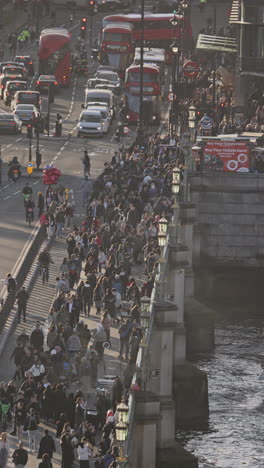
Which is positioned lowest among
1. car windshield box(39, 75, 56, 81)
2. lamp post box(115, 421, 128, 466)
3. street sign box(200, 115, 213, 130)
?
lamp post box(115, 421, 128, 466)

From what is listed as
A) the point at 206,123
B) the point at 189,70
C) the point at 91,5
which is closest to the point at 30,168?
the point at 206,123

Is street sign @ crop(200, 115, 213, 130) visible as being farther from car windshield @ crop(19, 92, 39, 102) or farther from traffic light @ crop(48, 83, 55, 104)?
traffic light @ crop(48, 83, 55, 104)

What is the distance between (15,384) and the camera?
5928cm

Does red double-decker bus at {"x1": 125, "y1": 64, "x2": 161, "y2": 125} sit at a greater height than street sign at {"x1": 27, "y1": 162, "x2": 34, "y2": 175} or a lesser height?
greater

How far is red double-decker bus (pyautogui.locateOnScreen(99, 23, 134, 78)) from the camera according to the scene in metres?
134

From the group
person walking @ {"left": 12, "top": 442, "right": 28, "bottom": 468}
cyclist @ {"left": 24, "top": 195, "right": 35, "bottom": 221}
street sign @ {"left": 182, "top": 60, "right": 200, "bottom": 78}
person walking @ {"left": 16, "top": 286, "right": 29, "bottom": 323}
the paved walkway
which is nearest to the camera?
person walking @ {"left": 12, "top": 442, "right": 28, "bottom": 468}

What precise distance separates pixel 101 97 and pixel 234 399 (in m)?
50.5

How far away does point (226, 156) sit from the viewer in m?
87.9

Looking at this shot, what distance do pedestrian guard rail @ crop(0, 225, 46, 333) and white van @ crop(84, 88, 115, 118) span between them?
34447mm

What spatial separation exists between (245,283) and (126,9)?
6869cm

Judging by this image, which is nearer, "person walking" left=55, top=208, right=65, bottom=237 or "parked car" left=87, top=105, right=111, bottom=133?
"person walking" left=55, top=208, right=65, bottom=237

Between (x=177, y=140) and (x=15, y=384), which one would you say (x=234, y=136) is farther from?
(x=15, y=384)

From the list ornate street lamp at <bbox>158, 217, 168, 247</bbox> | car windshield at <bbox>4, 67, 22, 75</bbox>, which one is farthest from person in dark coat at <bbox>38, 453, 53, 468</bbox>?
car windshield at <bbox>4, 67, 22, 75</bbox>

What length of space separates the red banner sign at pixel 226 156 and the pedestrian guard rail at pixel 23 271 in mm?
9301
